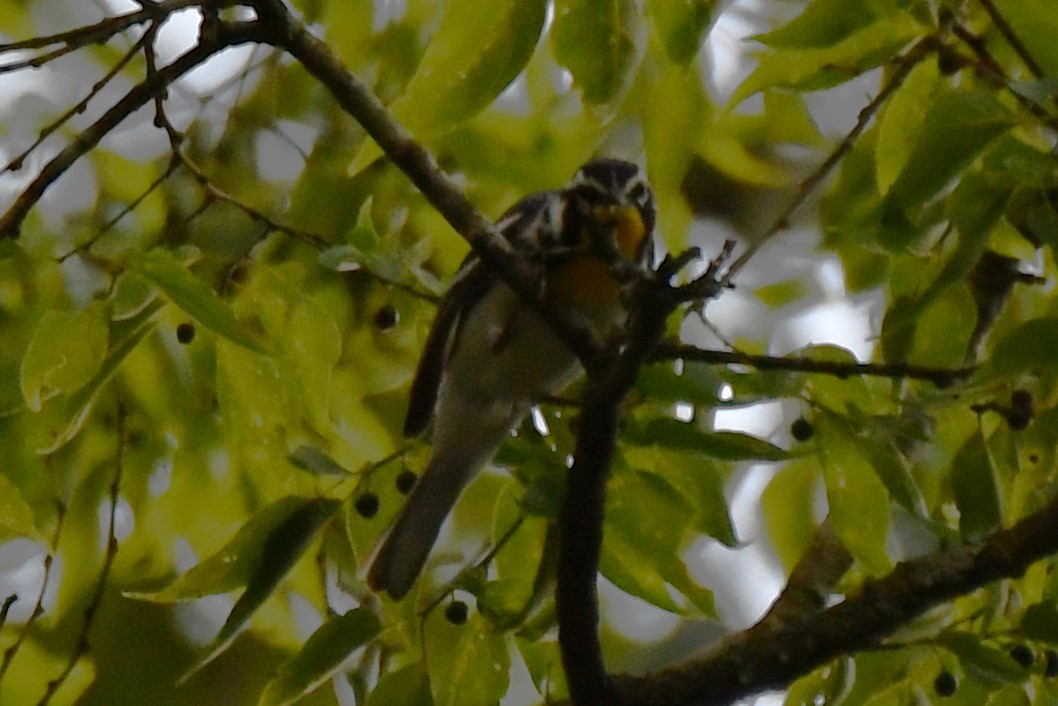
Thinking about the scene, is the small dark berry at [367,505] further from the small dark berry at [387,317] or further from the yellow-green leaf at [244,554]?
the small dark berry at [387,317]

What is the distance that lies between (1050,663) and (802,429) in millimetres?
281

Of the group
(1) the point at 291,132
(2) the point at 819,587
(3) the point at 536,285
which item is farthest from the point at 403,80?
(2) the point at 819,587

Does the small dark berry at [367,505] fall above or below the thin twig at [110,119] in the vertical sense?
below

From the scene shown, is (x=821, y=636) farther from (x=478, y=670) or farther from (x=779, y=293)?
(x=779, y=293)

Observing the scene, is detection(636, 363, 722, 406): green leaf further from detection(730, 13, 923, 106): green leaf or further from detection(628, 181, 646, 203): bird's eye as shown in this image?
detection(628, 181, 646, 203): bird's eye

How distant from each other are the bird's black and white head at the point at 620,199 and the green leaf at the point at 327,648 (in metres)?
0.36

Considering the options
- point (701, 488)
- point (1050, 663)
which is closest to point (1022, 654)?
point (1050, 663)

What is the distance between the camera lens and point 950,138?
664mm

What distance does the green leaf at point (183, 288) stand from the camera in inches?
26.5

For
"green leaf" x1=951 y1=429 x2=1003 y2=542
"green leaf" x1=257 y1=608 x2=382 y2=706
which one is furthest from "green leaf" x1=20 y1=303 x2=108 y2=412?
"green leaf" x1=951 y1=429 x2=1003 y2=542

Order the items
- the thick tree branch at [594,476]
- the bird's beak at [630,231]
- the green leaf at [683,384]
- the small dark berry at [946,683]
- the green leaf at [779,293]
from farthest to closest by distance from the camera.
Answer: the green leaf at [779,293], the bird's beak at [630,231], the small dark berry at [946,683], the green leaf at [683,384], the thick tree branch at [594,476]

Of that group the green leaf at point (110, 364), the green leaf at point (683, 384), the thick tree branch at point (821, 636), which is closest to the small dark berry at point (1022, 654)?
the thick tree branch at point (821, 636)

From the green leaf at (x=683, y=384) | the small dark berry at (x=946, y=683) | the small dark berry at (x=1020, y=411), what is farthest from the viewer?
the small dark berry at (x=946, y=683)

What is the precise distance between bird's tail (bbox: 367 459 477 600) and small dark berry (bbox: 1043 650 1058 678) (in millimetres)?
503
